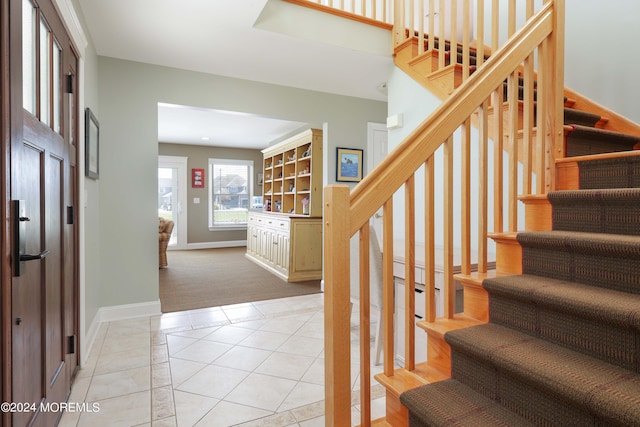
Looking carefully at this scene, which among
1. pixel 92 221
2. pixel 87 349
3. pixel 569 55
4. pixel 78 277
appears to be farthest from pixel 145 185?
pixel 569 55

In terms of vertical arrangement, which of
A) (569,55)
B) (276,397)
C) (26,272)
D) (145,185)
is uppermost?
(569,55)

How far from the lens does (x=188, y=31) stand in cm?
266

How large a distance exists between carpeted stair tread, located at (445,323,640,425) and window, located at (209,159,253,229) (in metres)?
7.60

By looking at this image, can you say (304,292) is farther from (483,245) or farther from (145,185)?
(483,245)

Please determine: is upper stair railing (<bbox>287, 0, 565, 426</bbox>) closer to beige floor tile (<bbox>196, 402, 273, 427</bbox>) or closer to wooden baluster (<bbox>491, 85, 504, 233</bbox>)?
wooden baluster (<bbox>491, 85, 504, 233</bbox>)

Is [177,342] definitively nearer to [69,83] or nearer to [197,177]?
[69,83]

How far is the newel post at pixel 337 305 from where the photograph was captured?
1.16 metres

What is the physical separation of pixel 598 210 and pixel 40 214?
2.32 metres

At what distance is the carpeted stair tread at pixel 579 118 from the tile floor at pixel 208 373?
80.6 inches

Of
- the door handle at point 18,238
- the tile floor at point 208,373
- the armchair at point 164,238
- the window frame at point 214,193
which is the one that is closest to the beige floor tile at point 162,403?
the tile floor at point 208,373

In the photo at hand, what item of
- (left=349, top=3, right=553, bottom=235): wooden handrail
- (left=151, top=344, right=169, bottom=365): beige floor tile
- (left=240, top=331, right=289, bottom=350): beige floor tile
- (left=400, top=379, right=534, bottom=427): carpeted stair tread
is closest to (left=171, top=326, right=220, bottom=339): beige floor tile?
(left=151, top=344, right=169, bottom=365): beige floor tile

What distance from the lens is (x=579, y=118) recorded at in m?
2.32

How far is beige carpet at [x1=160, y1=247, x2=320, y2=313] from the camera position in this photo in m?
3.83

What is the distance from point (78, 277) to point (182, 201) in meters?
5.96
